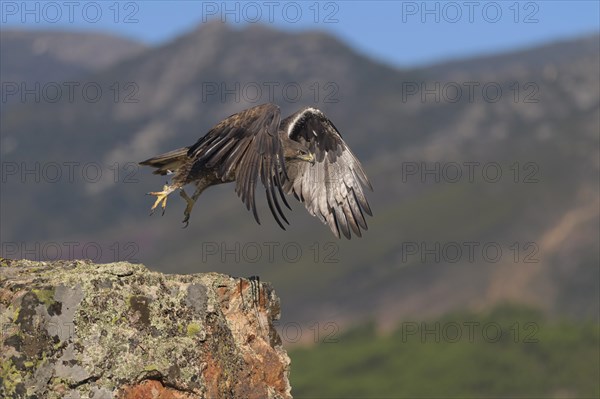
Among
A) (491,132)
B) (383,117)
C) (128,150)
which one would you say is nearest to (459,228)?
(491,132)

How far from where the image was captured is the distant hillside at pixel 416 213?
4031 inches

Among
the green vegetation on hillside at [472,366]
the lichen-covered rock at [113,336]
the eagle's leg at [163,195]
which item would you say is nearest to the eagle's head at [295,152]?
the eagle's leg at [163,195]

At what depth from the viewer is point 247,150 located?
1078 cm

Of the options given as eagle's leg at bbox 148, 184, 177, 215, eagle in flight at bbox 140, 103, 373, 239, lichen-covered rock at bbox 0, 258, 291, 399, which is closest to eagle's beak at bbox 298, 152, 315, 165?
eagle in flight at bbox 140, 103, 373, 239

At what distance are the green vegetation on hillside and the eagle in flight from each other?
113 feet

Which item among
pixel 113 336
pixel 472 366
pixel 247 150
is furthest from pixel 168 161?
pixel 472 366

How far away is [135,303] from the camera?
7539 mm

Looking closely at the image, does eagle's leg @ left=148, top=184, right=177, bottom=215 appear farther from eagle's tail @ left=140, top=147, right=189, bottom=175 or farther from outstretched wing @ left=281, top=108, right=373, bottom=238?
outstretched wing @ left=281, top=108, right=373, bottom=238

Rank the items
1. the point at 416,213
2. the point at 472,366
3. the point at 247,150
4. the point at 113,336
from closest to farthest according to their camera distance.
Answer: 1. the point at 113,336
2. the point at 247,150
3. the point at 472,366
4. the point at 416,213

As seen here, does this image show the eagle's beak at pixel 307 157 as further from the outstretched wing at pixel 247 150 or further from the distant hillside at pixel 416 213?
the distant hillside at pixel 416 213

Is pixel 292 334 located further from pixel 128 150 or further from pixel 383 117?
pixel 128 150

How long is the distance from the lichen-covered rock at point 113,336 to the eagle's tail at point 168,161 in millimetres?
4150

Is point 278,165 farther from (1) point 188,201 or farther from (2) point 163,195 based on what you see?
(1) point 188,201

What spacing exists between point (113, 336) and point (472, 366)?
45633 millimetres
